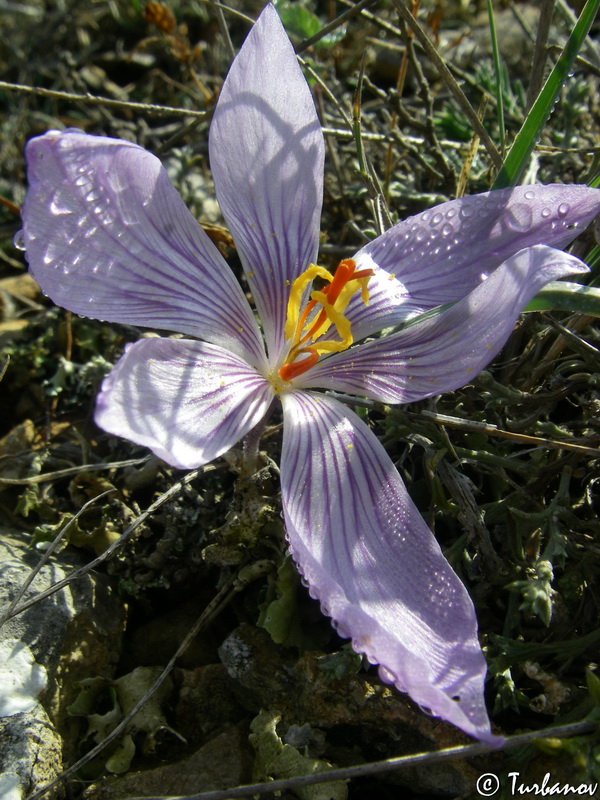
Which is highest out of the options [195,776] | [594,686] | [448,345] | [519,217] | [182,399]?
[519,217]

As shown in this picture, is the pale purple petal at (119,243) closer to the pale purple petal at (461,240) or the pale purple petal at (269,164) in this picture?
the pale purple petal at (269,164)

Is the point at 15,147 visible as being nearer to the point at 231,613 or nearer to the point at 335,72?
the point at 335,72

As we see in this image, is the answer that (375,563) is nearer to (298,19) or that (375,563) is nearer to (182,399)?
(182,399)

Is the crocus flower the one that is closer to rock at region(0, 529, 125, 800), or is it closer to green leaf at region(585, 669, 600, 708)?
green leaf at region(585, 669, 600, 708)

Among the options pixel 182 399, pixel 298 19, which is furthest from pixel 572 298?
pixel 298 19

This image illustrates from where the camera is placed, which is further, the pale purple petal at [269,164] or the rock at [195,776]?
the pale purple petal at [269,164]

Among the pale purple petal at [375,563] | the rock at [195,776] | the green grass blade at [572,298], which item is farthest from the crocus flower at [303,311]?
the rock at [195,776]

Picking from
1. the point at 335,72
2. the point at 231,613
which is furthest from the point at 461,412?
the point at 335,72

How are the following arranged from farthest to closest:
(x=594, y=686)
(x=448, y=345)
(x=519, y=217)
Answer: (x=519, y=217) < (x=448, y=345) < (x=594, y=686)
